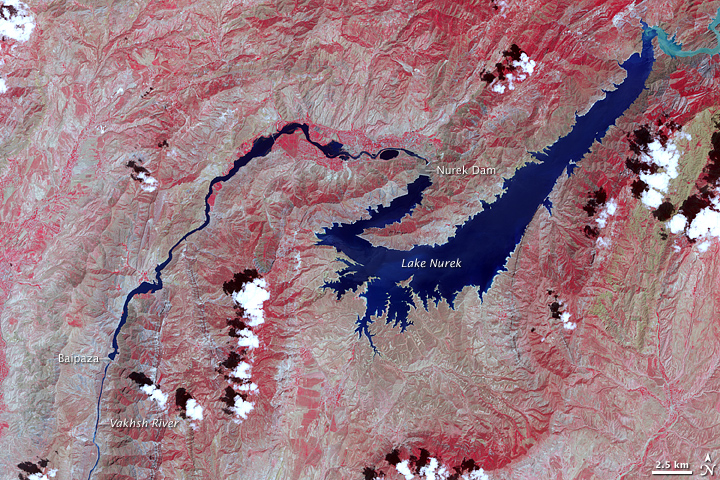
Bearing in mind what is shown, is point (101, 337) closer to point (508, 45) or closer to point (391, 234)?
point (391, 234)

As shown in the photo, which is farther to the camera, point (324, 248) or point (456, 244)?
point (456, 244)

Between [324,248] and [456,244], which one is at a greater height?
[456,244]

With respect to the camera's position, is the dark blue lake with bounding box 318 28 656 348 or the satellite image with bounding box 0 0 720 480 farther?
A: the dark blue lake with bounding box 318 28 656 348

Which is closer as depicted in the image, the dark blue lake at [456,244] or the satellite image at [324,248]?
the satellite image at [324,248]
